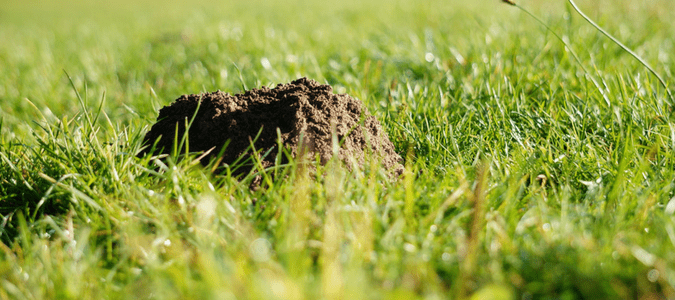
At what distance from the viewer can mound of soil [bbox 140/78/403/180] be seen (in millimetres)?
1966

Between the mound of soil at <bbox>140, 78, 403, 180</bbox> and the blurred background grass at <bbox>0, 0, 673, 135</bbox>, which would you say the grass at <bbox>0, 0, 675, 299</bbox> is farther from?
the blurred background grass at <bbox>0, 0, 673, 135</bbox>

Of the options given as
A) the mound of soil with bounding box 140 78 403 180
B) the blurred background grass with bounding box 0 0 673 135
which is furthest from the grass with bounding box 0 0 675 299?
the blurred background grass with bounding box 0 0 673 135

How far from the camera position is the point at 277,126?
2.01m

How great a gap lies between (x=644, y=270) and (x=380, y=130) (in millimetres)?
1198

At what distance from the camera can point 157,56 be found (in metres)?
4.98

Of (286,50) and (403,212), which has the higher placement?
(403,212)

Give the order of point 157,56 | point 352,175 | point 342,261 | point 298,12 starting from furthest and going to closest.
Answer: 1. point 298,12
2. point 157,56
3. point 352,175
4. point 342,261

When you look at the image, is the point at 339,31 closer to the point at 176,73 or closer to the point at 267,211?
the point at 176,73

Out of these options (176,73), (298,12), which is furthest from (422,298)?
(298,12)

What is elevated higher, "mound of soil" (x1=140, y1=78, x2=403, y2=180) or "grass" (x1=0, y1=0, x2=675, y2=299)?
"mound of soil" (x1=140, y1=78, x2=403, y2=180)

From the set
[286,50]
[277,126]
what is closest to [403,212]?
[277,126]

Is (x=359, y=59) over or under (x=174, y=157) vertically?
under

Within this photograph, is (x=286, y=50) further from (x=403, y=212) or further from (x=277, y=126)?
(x=403, y=212)

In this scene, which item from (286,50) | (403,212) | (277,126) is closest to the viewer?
(403,212)
